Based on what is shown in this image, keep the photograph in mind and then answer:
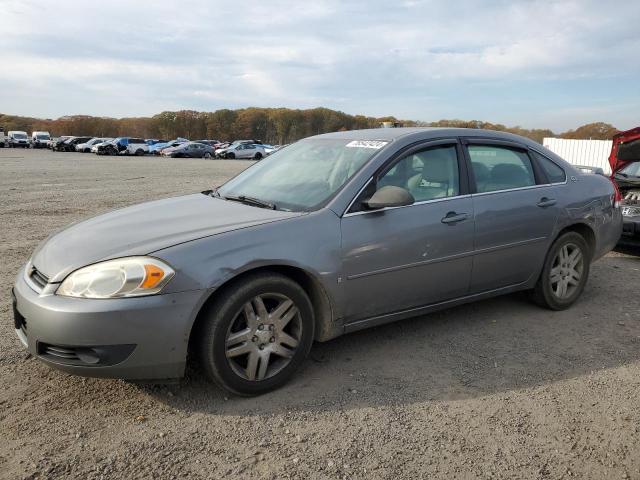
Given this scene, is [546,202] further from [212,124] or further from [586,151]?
[212,124]

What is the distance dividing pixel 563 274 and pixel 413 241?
1.97m

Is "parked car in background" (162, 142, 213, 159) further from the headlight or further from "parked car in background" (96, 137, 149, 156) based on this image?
the headlight

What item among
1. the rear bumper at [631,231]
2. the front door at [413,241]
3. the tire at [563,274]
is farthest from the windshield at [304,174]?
the rear bumper at [631,231]

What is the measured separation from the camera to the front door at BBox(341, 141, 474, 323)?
344 cm

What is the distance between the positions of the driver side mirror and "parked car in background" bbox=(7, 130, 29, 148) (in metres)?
63.1

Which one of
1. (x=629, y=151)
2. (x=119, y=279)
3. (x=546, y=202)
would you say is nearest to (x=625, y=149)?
(x=629, y=151)

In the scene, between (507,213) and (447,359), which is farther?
(507,213)

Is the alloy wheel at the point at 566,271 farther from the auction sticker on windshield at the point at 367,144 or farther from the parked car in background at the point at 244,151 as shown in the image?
the parked car in background at the point at 244,151

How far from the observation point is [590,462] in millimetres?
2588

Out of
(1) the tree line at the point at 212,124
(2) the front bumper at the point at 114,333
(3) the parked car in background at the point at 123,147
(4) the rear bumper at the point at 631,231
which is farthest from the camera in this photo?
(1) the tree line at the point at 212,124

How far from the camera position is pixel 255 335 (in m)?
3.12

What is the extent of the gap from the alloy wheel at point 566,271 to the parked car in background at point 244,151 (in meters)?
42.2

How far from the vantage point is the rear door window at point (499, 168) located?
4202 mm

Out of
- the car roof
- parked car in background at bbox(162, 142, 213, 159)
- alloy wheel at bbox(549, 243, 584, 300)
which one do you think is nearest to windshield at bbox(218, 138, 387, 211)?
the car roof
